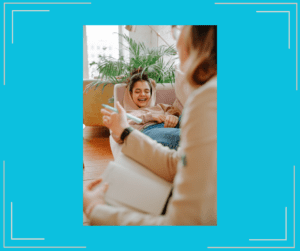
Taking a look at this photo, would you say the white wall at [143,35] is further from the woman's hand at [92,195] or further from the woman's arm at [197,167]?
the woman's hand at [92,195]

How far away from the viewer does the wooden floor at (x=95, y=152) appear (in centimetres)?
66

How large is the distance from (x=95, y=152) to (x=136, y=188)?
0.65 feet

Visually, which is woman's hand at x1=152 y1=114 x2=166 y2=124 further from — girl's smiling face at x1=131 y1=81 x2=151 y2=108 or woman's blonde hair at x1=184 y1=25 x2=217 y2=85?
woman's blonde hair at x1=184 y1=25 x2=217 y2=85

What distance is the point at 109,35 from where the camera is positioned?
0.74 m

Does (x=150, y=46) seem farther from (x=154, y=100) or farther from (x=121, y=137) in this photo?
(x=121, y=137)

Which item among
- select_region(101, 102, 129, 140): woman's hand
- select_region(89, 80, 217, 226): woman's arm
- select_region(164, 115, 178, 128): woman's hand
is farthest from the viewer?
select_region(164, 115, 178, 128): woman's hand

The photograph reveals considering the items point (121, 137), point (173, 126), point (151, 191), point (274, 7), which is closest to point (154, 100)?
point (173, 126)

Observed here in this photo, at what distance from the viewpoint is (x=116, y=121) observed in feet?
2.19

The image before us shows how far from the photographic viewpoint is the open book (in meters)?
0.60

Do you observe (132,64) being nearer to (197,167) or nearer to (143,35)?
(143,35)

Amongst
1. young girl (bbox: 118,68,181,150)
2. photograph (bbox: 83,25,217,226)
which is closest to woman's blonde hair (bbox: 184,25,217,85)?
photograph (bbox: 83,25,217,226)

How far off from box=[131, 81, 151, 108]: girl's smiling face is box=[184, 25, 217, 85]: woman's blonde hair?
27 cm

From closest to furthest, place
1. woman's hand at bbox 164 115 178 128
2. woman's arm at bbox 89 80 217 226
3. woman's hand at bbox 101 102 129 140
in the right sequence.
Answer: woman's arm at bbox 89 80 217 226 < woman's hand at bbox 101 102 129 140 < woman's hand at bbox 164 115 178 128

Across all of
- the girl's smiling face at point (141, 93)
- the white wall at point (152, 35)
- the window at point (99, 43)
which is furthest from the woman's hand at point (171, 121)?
the window at point (99, 43)
